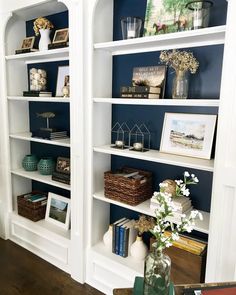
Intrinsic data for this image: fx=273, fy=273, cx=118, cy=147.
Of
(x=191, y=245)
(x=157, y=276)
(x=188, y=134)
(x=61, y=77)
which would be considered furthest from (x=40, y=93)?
(x=157, y=276)

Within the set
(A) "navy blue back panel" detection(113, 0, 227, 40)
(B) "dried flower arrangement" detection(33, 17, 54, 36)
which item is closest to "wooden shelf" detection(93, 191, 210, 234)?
(A) "navy blue back panel" detection(113, 0, 227, 40)

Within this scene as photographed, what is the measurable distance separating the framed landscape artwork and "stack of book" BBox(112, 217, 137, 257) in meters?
1.45

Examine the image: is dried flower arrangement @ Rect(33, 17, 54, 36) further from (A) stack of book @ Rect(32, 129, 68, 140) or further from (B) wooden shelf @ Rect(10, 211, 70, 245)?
(B) wooden shelf @ Rect(10, 211, 70, 245)

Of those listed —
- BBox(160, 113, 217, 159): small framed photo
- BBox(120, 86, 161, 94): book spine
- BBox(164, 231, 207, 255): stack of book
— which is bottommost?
BBox(164, 231, 207, 255): stack of book

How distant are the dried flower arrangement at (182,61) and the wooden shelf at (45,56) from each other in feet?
2.84

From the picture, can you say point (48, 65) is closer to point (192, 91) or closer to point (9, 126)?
point (9, 126)

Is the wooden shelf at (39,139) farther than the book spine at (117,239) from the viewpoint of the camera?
Yes

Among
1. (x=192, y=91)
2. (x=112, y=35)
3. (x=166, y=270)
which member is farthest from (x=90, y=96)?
(x=166, y=270)

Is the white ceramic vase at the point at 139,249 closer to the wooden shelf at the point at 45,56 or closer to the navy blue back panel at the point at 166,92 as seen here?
the navy blue back panel at the point at 166,92

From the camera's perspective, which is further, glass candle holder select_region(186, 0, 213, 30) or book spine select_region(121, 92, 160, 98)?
book spine select_region(121, 92, 160, 98)

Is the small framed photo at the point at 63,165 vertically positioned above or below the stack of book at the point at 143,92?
below

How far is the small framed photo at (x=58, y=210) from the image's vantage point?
8.61 ft

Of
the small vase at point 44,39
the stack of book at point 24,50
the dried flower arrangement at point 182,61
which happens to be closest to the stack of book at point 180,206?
the dried flower arrangement at point 182,61

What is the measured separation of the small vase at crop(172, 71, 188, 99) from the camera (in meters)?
1.79
